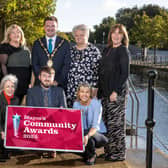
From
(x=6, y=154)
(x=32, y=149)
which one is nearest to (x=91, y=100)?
(x=32, y=149)

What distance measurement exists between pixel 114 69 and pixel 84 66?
0.39 m

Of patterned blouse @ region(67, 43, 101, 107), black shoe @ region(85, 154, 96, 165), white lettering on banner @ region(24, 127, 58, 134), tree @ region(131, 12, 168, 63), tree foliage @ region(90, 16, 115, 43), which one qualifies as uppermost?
tree foliage @ region(90, 16, 115, 43)

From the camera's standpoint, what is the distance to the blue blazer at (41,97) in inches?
175

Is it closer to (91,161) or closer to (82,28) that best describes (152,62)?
(82,28)

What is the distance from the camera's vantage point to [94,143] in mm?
4316

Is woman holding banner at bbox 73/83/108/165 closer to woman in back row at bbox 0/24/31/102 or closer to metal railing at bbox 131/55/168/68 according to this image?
woman in back row at bbox 0/24/31/102

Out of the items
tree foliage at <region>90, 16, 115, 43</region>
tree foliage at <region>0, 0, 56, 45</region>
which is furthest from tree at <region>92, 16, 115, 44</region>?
tree foliage at <region>0, 0, 56, 45</region>

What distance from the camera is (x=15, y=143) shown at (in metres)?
4.23

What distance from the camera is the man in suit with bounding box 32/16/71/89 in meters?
4.61

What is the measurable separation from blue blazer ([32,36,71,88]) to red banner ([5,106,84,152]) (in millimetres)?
634

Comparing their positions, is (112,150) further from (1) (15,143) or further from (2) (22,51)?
(2) (22,51)

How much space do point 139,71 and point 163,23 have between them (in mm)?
12577

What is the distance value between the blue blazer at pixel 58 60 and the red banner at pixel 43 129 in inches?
25.0

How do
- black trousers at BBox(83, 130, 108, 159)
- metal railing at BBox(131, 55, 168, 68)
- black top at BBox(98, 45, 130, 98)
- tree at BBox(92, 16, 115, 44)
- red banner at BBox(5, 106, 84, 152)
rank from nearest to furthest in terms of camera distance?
red banner at BBox(5, 106, 84, 152), black trousers at BBox(83, 130, 108, 159), black top at BBox(98, 45, 130, 98), metal railing at BBox(131, 55, 168, 68), tree at BBox(92, 16, 115, 44)
